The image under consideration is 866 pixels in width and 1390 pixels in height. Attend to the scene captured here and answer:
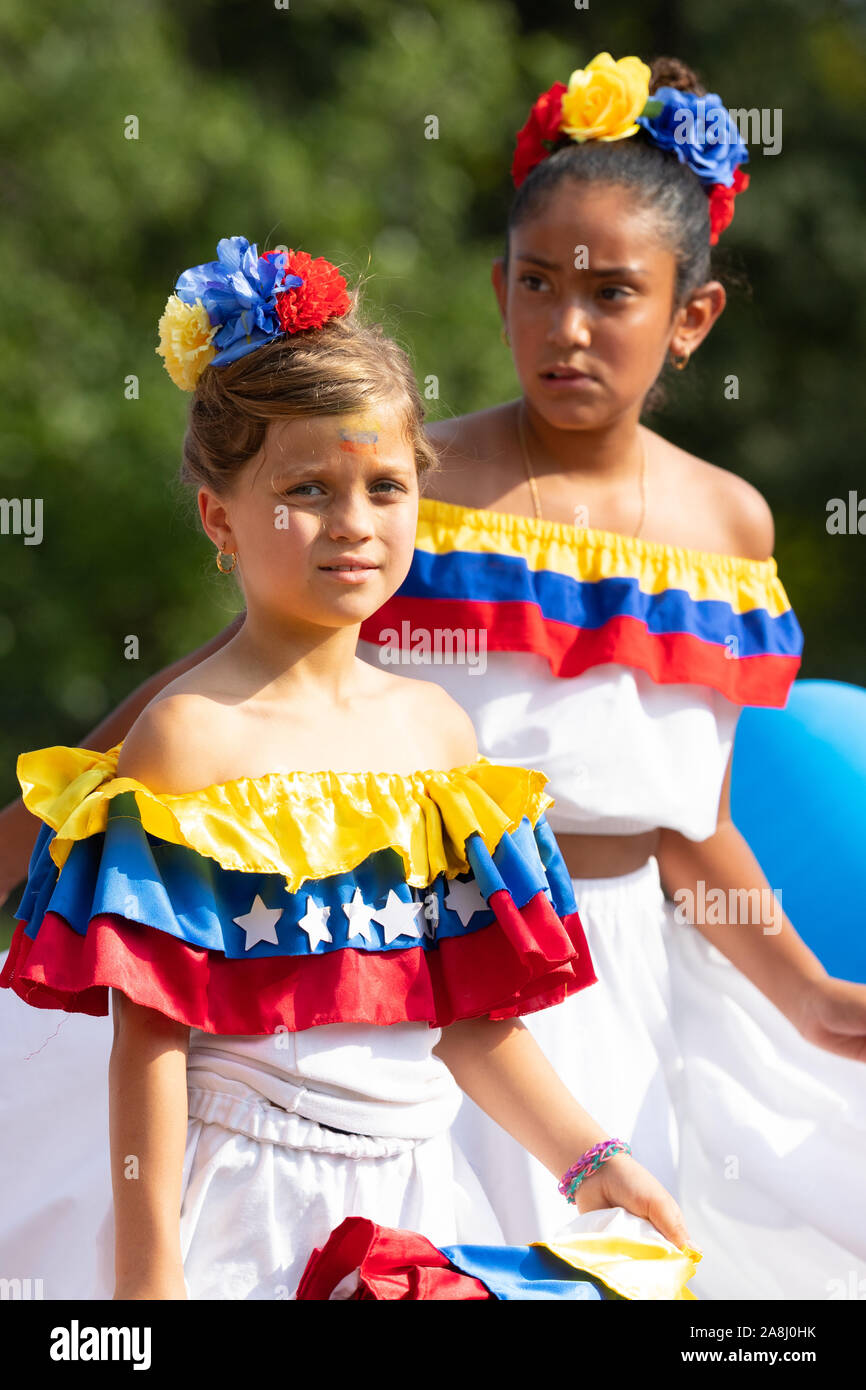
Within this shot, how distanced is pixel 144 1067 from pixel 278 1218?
200mm

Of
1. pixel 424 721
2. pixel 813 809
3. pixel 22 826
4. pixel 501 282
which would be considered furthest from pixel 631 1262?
pixel 501 282

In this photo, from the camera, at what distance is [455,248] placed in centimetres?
730

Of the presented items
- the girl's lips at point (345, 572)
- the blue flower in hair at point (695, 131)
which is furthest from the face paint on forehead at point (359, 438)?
the blue flower in hair at point (695, 131)

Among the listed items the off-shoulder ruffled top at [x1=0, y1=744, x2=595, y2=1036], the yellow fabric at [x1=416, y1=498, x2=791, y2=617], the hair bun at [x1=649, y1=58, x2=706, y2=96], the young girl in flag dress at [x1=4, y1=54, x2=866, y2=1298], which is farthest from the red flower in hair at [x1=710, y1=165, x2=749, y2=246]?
the off-shoulder ruffled top at [x1=0, y1=744, x2=595, y2=1036]

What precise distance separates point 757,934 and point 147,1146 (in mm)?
1174

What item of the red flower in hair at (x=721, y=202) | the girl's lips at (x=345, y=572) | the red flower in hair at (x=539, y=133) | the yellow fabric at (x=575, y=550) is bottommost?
the girl's lips at (x=345, y=572)

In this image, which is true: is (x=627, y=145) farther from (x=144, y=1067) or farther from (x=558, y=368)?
(x=144, y=1067)

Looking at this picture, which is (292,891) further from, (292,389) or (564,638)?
(564,638)

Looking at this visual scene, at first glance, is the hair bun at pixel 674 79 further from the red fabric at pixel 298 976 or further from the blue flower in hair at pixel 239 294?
the red fabric at pixel 298 976

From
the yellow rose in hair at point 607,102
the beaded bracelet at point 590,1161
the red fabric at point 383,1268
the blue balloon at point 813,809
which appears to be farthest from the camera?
the blue balloon at point 813,809

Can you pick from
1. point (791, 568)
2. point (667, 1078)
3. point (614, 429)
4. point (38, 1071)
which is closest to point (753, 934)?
point (667, 1078)

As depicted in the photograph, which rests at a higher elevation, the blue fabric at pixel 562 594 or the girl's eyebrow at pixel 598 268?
the girl's eyebrow at pixel 598 268

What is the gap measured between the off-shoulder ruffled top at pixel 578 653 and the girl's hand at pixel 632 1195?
648 mm

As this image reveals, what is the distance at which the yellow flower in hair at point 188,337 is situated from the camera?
171 cm
